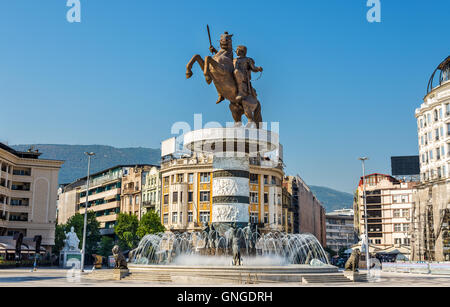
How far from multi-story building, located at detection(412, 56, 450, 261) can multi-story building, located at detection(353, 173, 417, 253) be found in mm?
25213

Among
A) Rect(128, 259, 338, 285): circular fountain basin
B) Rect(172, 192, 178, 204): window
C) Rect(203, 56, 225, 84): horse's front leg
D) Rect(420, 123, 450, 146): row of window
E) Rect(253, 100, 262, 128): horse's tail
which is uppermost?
Rect(420, 123, 450, 146): row of window

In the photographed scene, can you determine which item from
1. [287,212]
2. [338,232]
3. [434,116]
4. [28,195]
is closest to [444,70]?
[434,116]

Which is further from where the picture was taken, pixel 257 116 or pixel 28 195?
pixel 28 195

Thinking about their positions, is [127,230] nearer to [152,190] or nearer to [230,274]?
[152,190]

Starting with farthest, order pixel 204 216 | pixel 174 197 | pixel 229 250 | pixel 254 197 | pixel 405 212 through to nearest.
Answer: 1. pixel 405 212
2. pixel 254 197
3. pixel 174 197
4. pixel 204 216
5. pixel 229 250

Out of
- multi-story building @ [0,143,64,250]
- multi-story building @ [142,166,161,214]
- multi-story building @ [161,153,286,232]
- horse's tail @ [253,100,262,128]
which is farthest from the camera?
multi-story building @ [142,166,161,214]

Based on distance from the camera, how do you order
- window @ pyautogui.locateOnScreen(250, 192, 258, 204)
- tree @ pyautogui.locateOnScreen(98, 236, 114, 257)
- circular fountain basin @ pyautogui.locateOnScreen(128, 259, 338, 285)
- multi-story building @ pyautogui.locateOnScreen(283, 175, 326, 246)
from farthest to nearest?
multi-story building @ pyautogui.locateOnScreen(283, 175, 326, 246)
window @ pyautogui.locateOnScreen(250, 192, 258, 204)
tree @ pyautogui.locateOnScreen(98, 236, 114, 257)
circular fountain basin @ pyautogui.locateOnScreen(128, 259, 338, 285)

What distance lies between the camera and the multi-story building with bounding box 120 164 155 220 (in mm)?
78625

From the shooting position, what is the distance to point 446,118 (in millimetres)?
60344

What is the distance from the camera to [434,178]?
6144 cm

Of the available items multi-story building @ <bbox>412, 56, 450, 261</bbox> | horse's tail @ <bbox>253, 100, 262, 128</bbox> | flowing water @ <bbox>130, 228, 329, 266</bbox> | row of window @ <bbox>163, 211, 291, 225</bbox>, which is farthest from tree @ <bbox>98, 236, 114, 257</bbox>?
horse's tail @ <bbox>253, 100, 262, 128</bbox>

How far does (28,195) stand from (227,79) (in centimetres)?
4857

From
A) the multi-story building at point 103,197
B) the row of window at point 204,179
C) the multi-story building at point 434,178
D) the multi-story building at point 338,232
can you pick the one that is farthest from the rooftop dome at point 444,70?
the multi-story building at point 338,232

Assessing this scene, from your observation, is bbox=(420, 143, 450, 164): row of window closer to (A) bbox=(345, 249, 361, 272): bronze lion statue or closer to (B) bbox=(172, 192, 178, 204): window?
(B) bbox=(172, 192, 178, 204): window
